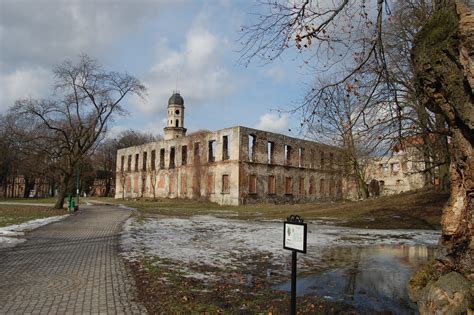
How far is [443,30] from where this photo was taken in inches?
171

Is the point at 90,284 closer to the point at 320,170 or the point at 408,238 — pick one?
the point at 408,238

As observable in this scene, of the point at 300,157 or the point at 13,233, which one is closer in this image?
the point at 13,233

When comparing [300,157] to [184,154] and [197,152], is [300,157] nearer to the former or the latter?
[197,152]

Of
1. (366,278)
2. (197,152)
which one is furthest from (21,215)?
(197,152)

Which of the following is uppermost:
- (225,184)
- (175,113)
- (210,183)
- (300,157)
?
(175,113)

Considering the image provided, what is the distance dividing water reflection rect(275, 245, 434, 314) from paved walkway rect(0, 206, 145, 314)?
9.46ft

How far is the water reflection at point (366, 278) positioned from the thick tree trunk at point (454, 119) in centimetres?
155

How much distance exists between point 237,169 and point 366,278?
1278 inches

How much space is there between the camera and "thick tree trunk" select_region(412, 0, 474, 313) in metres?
3.99

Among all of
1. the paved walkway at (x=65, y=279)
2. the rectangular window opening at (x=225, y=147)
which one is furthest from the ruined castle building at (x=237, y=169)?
the paved walkway at (x=65, y=279)

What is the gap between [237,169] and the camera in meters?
40.0

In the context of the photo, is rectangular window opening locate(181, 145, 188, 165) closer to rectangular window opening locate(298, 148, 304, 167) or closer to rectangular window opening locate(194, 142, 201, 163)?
rectangular window opening locate(194, 142, 201, 163)

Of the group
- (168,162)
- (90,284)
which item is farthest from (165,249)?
(168,162)

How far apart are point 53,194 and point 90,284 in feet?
252
